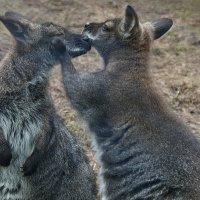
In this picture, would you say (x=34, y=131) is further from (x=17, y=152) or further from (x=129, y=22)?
(x=129, y=22)

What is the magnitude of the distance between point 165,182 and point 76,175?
84 centimetres

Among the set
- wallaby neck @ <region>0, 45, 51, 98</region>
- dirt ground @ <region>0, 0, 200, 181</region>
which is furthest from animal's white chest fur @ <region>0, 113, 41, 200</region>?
dirt ground @ <region>0, 0, 200, 181</region>

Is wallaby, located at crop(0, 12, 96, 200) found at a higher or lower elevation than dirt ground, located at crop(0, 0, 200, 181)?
higher

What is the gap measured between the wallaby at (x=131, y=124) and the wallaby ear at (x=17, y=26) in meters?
0.47

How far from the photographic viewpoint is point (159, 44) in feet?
36.1

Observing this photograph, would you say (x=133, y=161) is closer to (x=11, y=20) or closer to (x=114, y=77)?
(x=114, y=77)

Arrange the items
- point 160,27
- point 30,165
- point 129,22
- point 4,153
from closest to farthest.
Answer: point 4,153 < point 30,165 < point 129,22 < point 160,27

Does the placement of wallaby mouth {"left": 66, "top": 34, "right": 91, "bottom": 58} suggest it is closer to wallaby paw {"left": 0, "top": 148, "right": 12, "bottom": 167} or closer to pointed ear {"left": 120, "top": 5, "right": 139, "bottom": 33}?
pointed ear {"left": 120, "top": 5, "right": 139, "bottom": 33}

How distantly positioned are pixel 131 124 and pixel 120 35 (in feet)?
3.49

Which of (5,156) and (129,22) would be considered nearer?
(5,156)

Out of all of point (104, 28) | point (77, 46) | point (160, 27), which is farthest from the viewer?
point (160, 27)

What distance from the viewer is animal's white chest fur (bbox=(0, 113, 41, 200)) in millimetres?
6344

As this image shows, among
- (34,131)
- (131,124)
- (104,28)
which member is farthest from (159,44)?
(34,131)

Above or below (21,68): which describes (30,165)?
below
